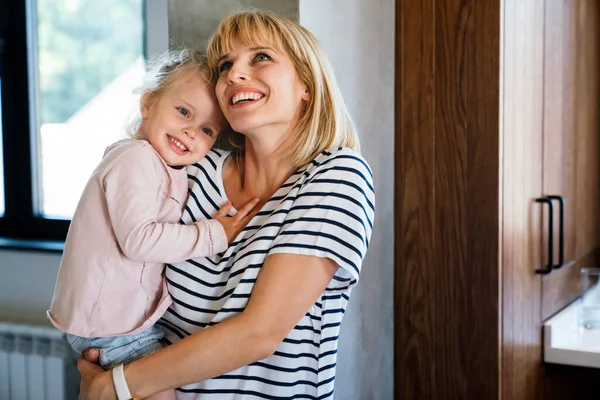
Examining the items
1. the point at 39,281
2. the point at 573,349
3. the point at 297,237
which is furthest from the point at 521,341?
the point at 39,281

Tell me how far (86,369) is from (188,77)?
0.64 meters

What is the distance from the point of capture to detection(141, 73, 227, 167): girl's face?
1.46 metres

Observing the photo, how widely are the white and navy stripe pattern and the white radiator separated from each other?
845 millimetres

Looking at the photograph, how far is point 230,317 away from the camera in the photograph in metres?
1.31

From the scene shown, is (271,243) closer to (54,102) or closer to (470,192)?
(470,192)

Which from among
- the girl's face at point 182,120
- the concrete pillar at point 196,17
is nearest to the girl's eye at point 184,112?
the girl's face at point 182,120

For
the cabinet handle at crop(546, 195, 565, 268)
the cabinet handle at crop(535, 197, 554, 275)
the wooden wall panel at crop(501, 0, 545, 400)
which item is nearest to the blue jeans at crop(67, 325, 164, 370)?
the wooden wall panel at crop(501, 0, 545, 400)

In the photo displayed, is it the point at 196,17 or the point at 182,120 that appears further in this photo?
the point at 196,17

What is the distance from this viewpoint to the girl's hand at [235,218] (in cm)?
141

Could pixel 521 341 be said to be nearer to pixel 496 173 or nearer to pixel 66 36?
pixel 496 173

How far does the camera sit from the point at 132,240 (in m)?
1.30

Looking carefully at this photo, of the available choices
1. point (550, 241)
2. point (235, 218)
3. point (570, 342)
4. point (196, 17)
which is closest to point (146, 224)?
point (235, 218)

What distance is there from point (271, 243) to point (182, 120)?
36 cm

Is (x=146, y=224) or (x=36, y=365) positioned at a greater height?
(x=146, y=224)
